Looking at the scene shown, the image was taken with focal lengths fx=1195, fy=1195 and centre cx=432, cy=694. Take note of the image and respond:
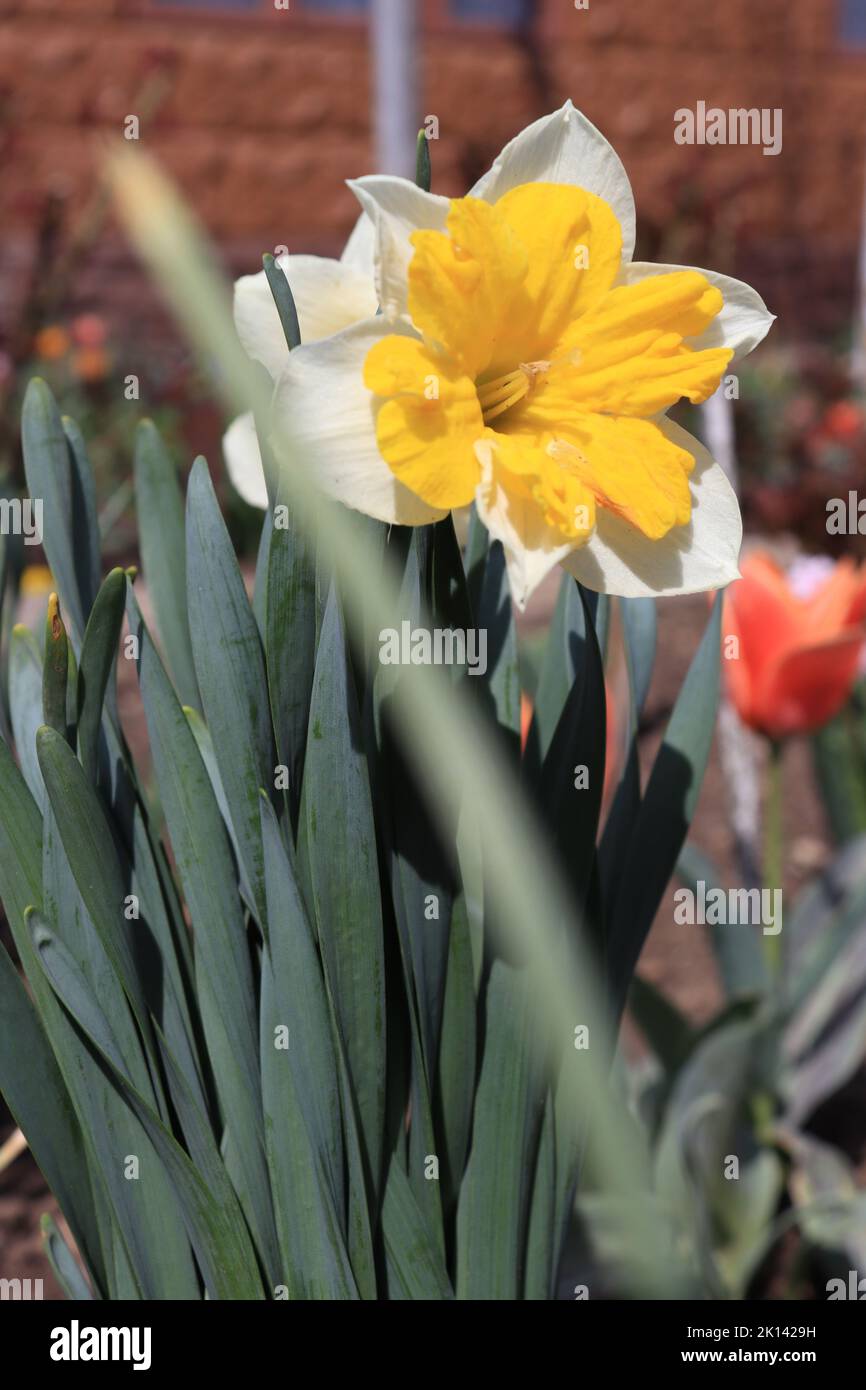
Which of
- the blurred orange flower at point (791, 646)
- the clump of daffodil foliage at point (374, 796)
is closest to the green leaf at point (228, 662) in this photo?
the clump of daffodil foliage at point (374, 796)

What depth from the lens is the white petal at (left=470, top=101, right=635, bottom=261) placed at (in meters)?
0.51

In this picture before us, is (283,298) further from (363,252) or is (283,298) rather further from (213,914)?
(213,914)

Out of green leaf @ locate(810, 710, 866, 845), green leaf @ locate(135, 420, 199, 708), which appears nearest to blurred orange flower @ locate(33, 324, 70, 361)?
green leaf @ locate(810, 710, 866, 845)

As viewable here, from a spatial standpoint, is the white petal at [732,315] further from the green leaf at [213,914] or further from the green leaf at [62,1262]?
the green leaf at [62,1262]

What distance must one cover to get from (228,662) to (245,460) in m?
0.16

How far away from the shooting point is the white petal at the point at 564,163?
0.51 meters

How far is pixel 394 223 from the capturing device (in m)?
0.49

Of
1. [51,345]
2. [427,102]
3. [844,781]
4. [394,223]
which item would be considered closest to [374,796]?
[394,223]

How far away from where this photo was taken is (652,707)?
251 cm

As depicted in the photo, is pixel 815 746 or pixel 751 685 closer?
pixel 751 685

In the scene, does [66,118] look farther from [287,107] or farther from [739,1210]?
[739,1210]

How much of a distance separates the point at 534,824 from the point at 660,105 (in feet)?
17.3

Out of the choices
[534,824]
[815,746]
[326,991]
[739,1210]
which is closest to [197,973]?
[326,991]

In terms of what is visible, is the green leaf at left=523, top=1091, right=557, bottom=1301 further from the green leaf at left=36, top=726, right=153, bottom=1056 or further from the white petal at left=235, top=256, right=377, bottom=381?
the white petal at left=235, top=256, right=377, bottom=381
